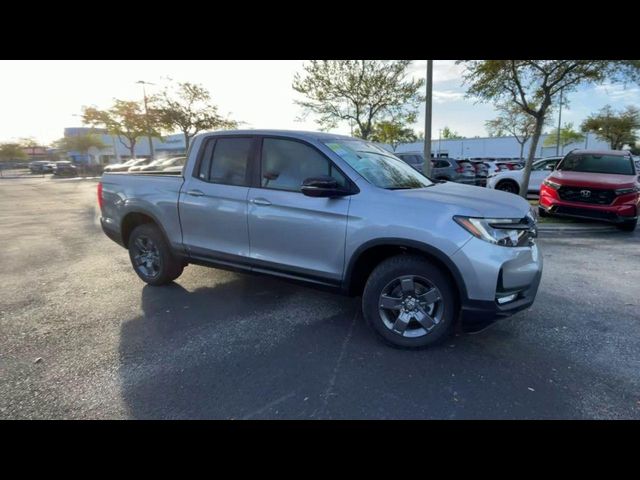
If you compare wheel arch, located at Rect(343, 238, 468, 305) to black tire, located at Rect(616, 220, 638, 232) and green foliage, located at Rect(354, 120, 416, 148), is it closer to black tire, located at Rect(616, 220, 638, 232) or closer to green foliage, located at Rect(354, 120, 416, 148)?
black tire, located at Rect(616, 220, 638, 232)

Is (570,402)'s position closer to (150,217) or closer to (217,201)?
(217,201)

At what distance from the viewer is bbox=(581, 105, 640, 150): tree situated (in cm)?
3684

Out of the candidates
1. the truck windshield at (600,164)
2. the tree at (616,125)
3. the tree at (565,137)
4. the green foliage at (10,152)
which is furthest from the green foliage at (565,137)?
the green foliage at (10,152)

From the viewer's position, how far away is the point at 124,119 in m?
32.9

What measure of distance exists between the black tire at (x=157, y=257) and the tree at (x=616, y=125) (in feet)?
157

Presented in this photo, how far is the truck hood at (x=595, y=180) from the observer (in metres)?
7.60

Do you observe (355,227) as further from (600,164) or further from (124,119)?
(124,119)

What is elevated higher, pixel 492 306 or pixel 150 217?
pixel 150 217

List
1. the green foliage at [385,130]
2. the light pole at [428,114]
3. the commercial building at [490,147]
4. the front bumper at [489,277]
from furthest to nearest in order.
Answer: the commercial building at [490,147]
the green foliage at [385,130]
the light pole at [428,114]
the front bumper at [489,277]

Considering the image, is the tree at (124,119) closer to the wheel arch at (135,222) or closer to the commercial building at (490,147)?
the wheel arch at (135,222)

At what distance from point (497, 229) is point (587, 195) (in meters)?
6.78
